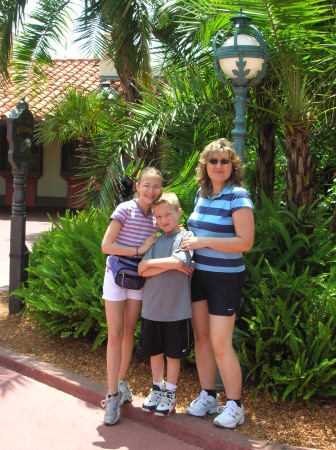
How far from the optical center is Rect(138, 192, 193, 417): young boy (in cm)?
382

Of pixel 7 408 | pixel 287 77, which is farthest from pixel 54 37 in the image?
pixel 7 408

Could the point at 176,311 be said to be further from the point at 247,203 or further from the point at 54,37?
the point at 54,37

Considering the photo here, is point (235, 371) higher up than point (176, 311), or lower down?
lower down

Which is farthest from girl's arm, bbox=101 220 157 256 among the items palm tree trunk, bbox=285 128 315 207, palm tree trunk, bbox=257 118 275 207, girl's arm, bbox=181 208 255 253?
palm tree trunk, bbox=257 118 275 207

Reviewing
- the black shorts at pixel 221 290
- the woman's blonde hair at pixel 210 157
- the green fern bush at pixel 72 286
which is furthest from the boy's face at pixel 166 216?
the green fern bush at pixel 72 286

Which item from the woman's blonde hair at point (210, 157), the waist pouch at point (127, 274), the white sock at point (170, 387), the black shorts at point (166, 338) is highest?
the woman's blonde hair at point (210, 157)

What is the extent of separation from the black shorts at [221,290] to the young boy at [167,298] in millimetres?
120

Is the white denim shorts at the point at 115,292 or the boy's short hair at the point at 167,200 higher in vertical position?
the boy's short hair at the point at 167,200

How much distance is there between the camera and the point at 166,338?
394 centimetres

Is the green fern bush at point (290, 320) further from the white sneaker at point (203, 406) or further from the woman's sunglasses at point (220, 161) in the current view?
the woman's sunglasses at point (220, 161)

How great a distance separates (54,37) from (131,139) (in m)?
2.86

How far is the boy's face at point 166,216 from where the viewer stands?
386 centimetres

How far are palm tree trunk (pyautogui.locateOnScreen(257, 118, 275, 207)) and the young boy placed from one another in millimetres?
2513

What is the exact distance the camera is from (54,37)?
26.9ft
